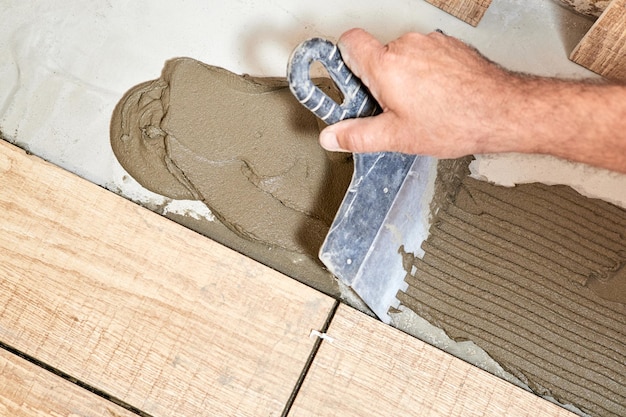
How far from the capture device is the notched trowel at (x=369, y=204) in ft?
4.71

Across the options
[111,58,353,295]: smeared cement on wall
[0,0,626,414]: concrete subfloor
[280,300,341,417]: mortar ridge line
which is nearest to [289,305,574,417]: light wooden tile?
[280,300,341,417]: mortar ridge line

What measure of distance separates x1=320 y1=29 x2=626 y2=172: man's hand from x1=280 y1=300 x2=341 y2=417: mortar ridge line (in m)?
0.51

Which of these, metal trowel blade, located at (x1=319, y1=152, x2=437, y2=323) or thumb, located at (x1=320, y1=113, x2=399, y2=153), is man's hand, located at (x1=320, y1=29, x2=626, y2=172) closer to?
thumb, located at (x1=320, y1=113, x2=399, y2=153)

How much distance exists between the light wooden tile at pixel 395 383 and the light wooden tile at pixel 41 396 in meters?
0.56

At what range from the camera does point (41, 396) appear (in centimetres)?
171

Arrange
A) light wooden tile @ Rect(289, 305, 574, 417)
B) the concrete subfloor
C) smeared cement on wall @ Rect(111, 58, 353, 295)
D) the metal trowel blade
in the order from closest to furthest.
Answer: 1. the metal trowel blade
2. light wooden tile @ Rect(289, 305, 574, 417)
3. smeared cement on wall @ Rect(111, 58, 353, 295)
4. the concrete subfloor

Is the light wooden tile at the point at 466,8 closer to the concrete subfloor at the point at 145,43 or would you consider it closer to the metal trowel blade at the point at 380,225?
the concrete subfloor at the point at 145,43

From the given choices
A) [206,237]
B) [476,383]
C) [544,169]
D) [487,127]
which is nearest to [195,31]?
[206,237]

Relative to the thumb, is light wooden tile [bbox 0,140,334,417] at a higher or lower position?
lower

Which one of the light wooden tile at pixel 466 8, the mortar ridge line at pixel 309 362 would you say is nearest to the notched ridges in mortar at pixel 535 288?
the mortar ridge line at pixel 309 362

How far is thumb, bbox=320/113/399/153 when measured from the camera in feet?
4.80

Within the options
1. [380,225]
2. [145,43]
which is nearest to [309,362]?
[380,225]

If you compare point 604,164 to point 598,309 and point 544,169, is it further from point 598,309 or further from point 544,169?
point 598,309

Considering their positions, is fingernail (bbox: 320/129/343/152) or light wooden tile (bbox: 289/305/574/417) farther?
light wooden tile (bbox: 289/305/574/417)
